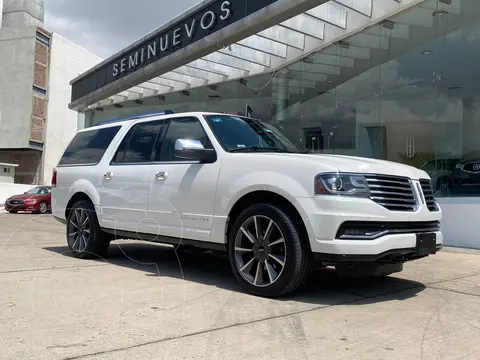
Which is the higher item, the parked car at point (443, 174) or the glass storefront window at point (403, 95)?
the glass storefront window at point (403, 95)

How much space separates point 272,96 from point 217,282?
35.2 ft

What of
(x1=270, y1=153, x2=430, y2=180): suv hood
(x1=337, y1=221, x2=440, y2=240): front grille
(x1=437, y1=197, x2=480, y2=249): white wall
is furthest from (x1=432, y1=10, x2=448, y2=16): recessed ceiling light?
(x1=337, y1=221, x2=440, y2=240): front grille

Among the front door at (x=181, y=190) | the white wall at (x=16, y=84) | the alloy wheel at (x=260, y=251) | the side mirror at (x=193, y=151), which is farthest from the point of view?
the white wall at (x=16, y=84)

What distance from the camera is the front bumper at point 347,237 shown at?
4285 millimetres

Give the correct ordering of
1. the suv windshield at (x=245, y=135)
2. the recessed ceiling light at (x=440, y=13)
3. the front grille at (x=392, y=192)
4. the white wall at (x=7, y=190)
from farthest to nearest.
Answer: the white wall at (x=7, y=190), the recessed ceiling light at (x=440, y=13), the suv windshield at (x=245, y=135), the front grille at (x=392, y=192)

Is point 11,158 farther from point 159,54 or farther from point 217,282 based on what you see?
point 217,282

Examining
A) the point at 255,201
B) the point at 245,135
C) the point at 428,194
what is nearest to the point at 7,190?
the point at 245,135

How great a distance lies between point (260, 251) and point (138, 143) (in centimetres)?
265

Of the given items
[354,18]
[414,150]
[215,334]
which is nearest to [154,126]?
[215,334]

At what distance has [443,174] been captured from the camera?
9.96 m

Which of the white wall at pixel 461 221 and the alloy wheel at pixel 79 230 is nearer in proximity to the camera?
the alloy wheel at pixel 79 230

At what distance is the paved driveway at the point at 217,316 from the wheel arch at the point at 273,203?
2.30ft

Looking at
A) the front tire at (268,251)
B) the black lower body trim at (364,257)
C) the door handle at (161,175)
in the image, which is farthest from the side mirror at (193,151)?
the black lower body trim at (364,257)

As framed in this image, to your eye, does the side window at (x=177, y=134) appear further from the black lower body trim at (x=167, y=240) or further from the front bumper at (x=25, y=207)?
the front bumper at (x=25, y=207)
